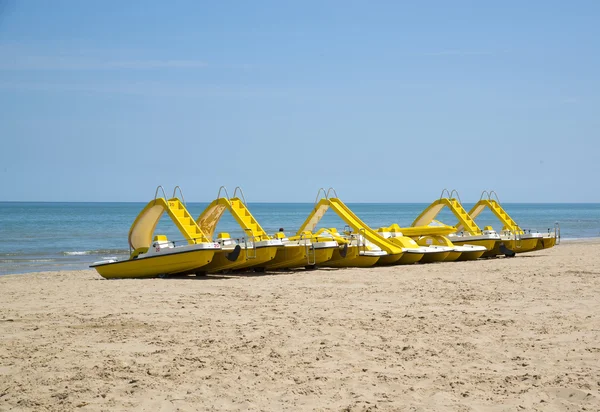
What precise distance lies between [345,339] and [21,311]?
15.9 feet

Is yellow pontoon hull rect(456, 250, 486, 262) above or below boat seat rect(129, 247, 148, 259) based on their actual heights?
below

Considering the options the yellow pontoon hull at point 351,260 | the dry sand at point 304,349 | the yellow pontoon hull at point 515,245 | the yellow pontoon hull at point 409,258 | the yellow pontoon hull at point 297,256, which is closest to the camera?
the dry sand at point 304,349

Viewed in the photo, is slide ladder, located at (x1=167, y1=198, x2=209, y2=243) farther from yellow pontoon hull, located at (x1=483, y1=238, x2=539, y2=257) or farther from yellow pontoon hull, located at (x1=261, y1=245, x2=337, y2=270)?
yellow pontoon hull, located at (x1=483, y1=238, x2=539, y2=257)

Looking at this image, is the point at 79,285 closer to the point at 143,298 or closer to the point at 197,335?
the point at 143,298

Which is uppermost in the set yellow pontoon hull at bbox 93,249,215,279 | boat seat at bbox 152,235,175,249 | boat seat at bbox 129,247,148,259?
boat seat at bbox 152,235,175,249

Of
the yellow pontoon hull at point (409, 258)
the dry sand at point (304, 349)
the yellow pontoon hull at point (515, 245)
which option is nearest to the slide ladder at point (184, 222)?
the dry sand at point (304, 349)

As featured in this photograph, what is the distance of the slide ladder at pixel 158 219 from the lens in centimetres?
1570

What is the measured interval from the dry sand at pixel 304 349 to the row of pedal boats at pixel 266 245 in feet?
8.38

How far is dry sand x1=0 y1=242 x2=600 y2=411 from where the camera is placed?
618 centimetres

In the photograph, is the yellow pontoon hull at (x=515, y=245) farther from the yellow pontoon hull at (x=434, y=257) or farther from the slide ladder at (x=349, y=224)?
the slide ladder at (x=349, y=224)

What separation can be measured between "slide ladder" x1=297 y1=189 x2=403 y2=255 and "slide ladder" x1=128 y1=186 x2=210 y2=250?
3.53m

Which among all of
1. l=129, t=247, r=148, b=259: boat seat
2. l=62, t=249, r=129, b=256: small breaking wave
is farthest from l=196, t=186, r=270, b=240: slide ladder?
l=62, t=249, r=129, b=256: small breaking wave

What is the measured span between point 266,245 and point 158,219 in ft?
8.00

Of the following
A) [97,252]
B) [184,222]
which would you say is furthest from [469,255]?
[97,252]
